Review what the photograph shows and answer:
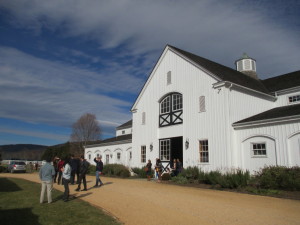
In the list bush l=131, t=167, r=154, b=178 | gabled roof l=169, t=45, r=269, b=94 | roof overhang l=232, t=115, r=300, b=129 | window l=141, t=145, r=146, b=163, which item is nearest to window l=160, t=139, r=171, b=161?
bush l=131, t=167, r=154, b=178

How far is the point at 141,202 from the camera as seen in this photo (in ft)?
31.9

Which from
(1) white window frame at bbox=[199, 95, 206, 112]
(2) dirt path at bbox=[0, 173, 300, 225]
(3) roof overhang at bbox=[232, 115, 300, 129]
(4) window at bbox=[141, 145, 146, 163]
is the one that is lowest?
(2) dirt path at bbox=[0, 173, 300, 225]

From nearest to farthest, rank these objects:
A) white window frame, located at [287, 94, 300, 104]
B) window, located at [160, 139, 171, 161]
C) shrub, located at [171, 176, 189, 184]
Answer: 1. shrub, located at [171, 176, 189, 184]
2. white window frame, located at [287, 94, 300, 104]
3. window, located at [160, 139, 171, 161]

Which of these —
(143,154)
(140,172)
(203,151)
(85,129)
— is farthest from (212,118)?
(85,129)

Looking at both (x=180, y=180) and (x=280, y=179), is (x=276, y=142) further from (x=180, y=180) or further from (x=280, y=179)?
(x=180, y=180)

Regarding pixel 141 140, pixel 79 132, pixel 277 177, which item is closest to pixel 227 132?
pixel 277 177

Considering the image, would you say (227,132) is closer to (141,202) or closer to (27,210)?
(141,202)

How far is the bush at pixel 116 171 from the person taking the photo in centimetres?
2150

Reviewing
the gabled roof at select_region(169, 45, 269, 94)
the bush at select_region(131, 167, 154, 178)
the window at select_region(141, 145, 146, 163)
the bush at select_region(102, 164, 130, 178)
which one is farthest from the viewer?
the window at select_region(141, 145, 146, 163)

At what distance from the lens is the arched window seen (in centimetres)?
2040

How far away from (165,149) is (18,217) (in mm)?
14634

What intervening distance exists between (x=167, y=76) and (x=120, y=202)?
14107mm

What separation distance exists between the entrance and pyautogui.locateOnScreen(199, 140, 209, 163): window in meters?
2.72

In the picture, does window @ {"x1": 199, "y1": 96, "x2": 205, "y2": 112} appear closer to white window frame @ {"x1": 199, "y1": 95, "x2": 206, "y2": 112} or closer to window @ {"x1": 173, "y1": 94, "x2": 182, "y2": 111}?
white window frame @ {"x1": 199, "y1": 95, "x2": 206, "y2": 112}
